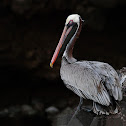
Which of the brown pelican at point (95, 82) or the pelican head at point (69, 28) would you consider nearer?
the brown pelican at point (95, 82)

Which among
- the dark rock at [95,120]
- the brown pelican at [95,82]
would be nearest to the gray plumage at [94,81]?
the brown pelican at [95,82]

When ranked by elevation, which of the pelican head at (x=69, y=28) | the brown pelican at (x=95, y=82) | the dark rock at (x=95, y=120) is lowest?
the dark rock at (x=95, y=120)

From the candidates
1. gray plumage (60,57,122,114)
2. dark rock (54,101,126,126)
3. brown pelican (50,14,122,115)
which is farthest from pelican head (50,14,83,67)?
dark rock (54,101,126,126)

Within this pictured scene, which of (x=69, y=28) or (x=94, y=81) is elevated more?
(x=69, y=28)

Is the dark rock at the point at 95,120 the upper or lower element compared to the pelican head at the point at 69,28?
lower

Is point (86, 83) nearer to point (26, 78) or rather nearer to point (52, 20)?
point (26, 78)

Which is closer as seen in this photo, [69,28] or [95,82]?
[95,82]

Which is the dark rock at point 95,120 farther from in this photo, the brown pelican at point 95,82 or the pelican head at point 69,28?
the pelican head at point 69,28

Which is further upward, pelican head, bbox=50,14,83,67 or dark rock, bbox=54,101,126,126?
pelican head, bbox=50,14,83,67

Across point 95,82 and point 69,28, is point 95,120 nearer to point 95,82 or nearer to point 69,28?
point 95,82

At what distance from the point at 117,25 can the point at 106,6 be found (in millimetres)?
504

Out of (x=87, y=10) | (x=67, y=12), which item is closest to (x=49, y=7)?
(x=67, y=12)

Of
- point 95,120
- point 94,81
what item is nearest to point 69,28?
point 94,81

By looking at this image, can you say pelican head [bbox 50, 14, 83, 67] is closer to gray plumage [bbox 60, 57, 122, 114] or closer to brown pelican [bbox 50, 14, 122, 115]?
brown pelican [bbox 50, 14, 122, 115]
